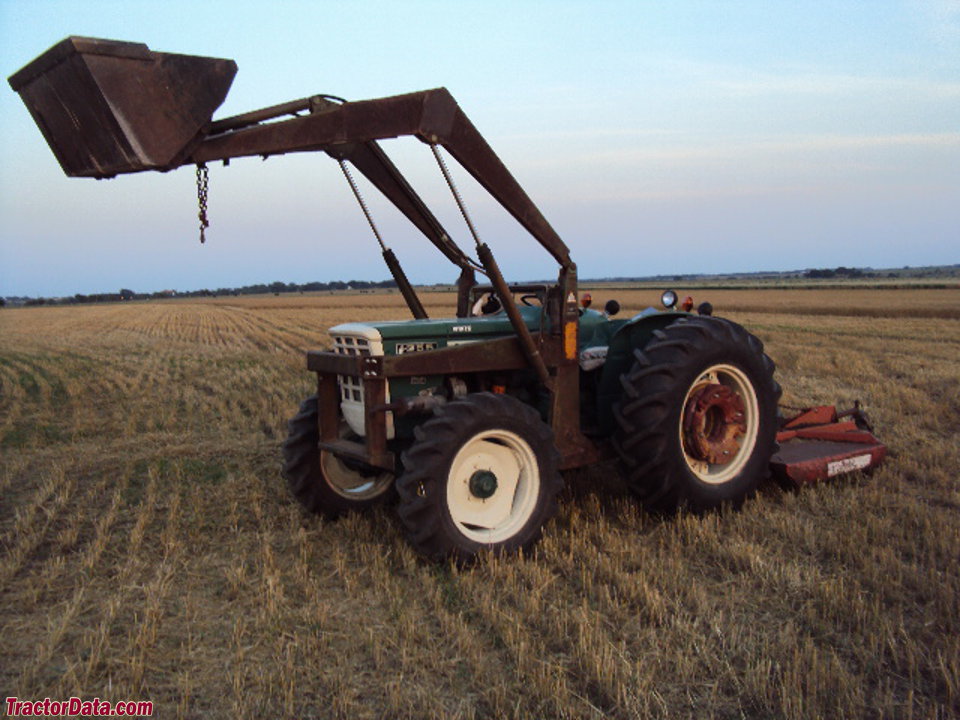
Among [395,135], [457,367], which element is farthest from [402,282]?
[395,135]

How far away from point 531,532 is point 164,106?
11.0ft

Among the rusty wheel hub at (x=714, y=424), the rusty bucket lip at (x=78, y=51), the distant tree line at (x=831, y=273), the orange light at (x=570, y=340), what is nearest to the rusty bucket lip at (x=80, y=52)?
the rusty bucket lip at (x=78, y=51)

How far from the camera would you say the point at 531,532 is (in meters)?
5.02

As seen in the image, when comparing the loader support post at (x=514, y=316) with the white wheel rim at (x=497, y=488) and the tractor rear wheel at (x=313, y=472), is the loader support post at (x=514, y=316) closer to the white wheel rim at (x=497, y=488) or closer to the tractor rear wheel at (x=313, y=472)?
the white wheel rim at (x=497, y=488)

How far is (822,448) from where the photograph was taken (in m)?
6.67

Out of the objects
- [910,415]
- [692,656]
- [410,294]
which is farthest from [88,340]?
[692,656]

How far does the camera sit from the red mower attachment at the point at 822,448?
6.16m

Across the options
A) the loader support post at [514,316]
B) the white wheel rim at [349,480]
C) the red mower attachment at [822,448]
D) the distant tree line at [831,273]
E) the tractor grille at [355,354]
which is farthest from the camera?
the distant tree line at [831,273]

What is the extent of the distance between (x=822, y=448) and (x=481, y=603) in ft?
12.6

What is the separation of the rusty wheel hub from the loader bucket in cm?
374

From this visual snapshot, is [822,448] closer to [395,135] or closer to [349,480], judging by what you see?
[349,480]

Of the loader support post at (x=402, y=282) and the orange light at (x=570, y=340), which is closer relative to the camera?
the orange light at (x=570, y=340)

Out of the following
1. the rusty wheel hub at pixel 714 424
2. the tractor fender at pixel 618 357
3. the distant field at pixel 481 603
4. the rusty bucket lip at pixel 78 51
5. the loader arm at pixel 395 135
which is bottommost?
the distant field at pixel 481 603

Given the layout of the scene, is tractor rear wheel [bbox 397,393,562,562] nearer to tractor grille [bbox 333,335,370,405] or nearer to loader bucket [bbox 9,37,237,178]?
tractor grille [bbox 333,335,370,405]
